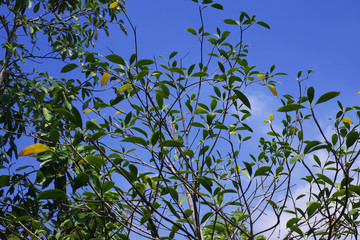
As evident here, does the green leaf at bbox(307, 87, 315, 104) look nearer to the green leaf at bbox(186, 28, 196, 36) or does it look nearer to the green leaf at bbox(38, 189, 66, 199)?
the green leaf at bbox(38, 189, 66, 199)

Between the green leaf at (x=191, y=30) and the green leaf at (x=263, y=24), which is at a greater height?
the green leaf at (x=191, y=30)

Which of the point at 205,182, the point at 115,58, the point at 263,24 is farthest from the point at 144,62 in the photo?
the point at 263,24

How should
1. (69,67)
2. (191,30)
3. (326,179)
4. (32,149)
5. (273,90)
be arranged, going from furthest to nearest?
1. (191,30)
2. (273,90)
3. (69,67)
4. (326,179)
5. (32,149)

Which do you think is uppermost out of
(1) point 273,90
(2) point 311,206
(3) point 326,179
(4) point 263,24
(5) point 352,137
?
(4) point 263,24

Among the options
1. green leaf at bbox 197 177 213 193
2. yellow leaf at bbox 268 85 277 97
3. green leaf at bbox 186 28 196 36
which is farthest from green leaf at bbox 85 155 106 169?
green leaf at bbox 186 28 196 36

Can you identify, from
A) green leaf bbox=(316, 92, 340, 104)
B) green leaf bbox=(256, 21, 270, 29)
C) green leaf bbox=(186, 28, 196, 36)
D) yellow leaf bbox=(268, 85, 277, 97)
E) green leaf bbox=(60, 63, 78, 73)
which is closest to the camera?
green leaf bbox=(316, 92, 340, 104)

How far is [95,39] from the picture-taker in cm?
452

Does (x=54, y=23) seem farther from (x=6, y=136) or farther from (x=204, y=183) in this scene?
(x=204, y=183)

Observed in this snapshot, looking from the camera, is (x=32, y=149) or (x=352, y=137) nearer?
(x=32, y=149)

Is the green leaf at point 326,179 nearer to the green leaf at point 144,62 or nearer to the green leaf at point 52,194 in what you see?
the green leaf at point 144,62

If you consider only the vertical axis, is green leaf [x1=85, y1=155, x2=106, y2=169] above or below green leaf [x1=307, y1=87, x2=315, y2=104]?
below

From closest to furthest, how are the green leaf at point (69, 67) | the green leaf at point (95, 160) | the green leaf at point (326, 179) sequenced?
the green leaf at point (95, 160) < the green leaf at point (326, 179) < the green leaf at point (69, 67)

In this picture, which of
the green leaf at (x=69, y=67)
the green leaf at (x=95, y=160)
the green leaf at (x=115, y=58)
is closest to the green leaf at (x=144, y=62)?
the green leaf at (x=115, y=58)

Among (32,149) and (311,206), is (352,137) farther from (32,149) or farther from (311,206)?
(32,149)
